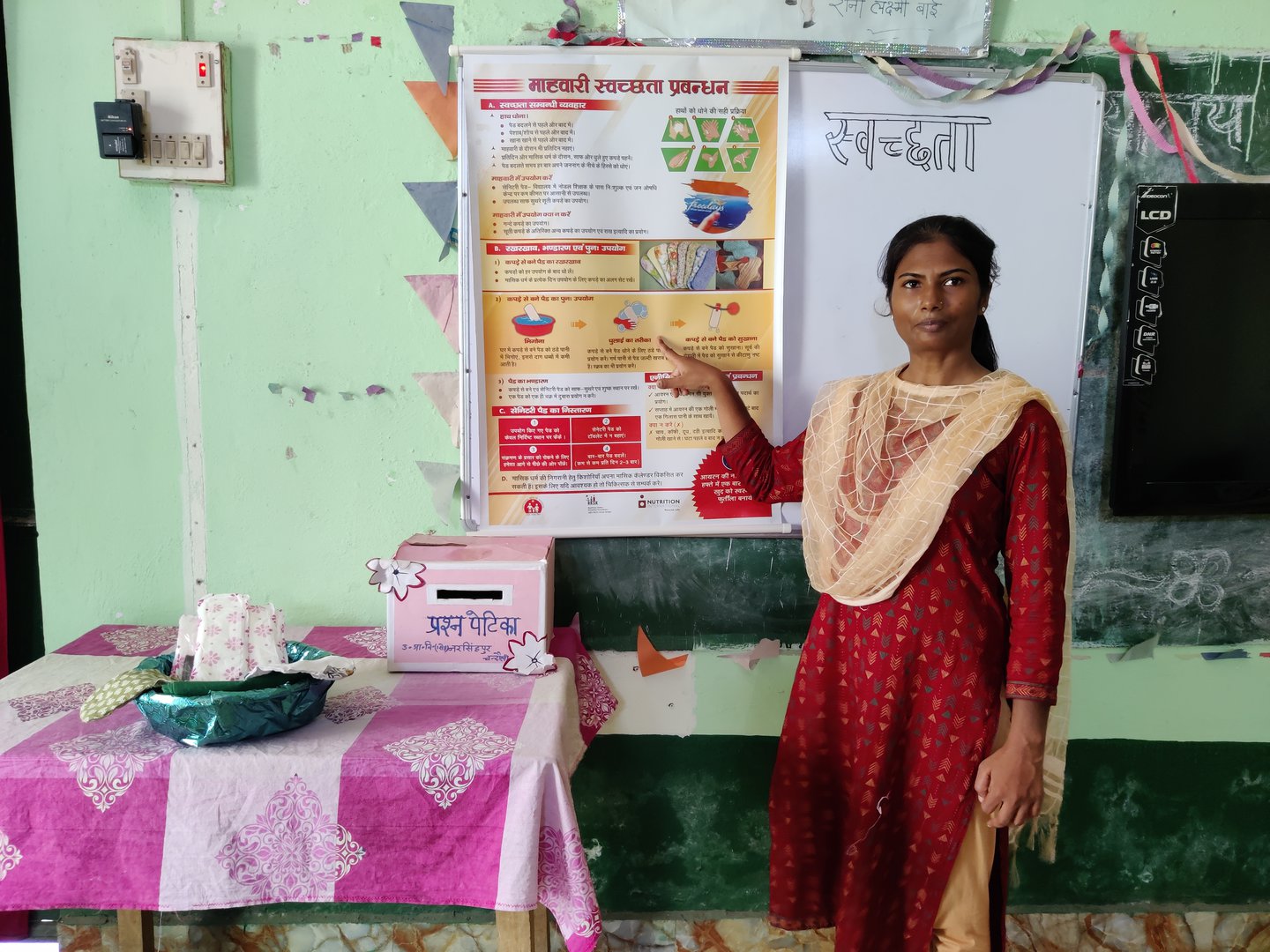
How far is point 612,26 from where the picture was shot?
163 centimetres

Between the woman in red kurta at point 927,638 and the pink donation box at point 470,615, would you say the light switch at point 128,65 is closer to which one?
the pink donation box at point 470,615

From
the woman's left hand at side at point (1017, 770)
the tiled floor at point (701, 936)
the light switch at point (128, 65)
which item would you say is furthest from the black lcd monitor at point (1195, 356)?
the light switch at point (128, 65)

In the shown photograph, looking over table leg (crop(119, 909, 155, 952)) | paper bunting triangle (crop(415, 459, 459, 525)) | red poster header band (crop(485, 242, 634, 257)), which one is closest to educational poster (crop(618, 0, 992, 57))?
red poster header band (crop(485, 242, 634, 257))

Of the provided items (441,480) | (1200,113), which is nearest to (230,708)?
(441,480)

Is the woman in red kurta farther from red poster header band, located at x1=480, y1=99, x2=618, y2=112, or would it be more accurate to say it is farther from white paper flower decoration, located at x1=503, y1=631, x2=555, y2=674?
red poster header band, located at x1=480, y1=99, x2=618, y2=112

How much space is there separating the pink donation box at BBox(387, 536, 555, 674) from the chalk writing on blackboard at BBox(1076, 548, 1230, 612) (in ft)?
3.85

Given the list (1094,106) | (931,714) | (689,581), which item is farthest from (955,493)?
(1094,106)

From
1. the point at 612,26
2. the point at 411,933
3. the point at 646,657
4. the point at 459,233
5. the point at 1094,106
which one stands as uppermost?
the point at 612,26

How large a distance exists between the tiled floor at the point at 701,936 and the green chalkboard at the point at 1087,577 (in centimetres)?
63

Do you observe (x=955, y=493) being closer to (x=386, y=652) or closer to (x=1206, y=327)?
(x=1206, y=327)

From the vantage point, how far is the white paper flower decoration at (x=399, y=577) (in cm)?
145

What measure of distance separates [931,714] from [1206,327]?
1.04 metres

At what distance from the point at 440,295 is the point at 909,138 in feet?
3.20

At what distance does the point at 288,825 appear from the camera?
3.81 feet
